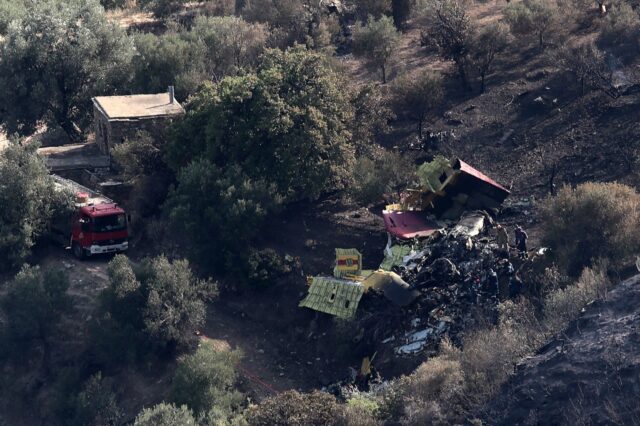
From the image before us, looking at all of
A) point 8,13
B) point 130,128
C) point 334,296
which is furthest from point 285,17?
point 334,296

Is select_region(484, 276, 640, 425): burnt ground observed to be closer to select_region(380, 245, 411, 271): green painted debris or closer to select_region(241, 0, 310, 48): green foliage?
→ select_region(380, 245, 411, 271): green painted debris

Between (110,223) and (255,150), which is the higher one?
(255,150)

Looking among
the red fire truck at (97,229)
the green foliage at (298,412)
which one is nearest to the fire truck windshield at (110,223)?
the red fire truck at (97,229)

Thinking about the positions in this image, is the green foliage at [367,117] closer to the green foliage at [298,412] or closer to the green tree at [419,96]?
the green tree at [419,96]

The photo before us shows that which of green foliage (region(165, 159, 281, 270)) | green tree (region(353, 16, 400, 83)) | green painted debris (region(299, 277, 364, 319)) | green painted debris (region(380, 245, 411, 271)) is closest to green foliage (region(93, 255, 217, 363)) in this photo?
green foliage (region(165, 159, 281, 270))

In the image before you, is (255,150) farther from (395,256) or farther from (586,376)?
(586,376)

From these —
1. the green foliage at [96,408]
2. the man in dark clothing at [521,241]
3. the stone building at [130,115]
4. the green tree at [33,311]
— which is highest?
the man in dark clothing at [521,241]
